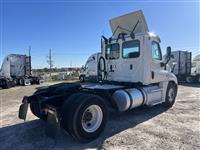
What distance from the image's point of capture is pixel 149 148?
3.97m

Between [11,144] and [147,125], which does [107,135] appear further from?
[11,144]

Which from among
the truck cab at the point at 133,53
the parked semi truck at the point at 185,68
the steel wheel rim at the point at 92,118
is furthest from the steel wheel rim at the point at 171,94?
the parked semi truck at the point at 185,68

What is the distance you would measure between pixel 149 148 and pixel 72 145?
1642 millimetres

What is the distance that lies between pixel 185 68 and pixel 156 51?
52.1ft

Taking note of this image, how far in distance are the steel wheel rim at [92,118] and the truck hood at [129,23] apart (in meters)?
3.53

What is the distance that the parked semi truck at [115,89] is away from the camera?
13.8 ft

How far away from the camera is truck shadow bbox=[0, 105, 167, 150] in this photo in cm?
420

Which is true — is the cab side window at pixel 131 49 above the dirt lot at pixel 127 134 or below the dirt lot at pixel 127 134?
above

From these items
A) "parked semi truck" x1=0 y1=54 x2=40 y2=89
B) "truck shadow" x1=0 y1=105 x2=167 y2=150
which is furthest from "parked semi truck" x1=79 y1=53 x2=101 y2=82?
"truck shadow" x1=0 y1=105 x2=167 y2=150

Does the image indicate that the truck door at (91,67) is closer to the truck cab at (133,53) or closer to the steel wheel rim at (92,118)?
the truck cab at (133,53)

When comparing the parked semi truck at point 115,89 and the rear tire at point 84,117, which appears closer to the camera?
the rear tire at point 84,117

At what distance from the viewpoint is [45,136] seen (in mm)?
4789

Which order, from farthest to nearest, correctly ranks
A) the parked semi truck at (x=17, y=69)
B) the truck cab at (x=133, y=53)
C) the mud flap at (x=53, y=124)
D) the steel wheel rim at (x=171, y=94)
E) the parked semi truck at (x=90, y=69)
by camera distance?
1. the parked semi truck at (x=17, y=69)
2. the parked semi truck at (x=90, y=69)
3. the steel wheel rim at (x=171, y=94)
4. the truck cab at (x=133, y=53)
5. the mud flap at (x=53, y=124)

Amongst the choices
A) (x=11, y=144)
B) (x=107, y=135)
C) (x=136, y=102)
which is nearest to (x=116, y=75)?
(x=136, y=102)
